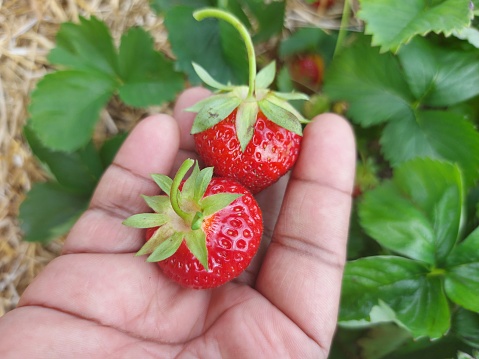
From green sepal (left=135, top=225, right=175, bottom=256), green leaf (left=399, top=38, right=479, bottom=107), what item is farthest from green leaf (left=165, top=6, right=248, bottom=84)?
green sepal (left=135, top=225, right=175, bottom=256)

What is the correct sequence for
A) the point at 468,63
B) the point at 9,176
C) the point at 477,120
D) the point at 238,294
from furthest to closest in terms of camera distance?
the point at 9,176 → the point at 477,120 → the point at 468,63 → the point at 238,294

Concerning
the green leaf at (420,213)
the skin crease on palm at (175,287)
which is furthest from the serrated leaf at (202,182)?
the green leaf at (420,213)

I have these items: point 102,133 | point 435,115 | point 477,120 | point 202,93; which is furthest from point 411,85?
point 102,133

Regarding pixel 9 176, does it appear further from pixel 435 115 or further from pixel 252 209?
pixel 435 115

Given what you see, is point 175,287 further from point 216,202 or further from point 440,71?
point 440,71

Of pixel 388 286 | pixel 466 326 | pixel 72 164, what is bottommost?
pixel 466 326

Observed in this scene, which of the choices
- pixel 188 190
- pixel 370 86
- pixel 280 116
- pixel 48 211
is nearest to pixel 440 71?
pixel 370 86

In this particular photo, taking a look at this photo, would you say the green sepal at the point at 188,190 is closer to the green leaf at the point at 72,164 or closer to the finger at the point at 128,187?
the finger at the point at 128,187
